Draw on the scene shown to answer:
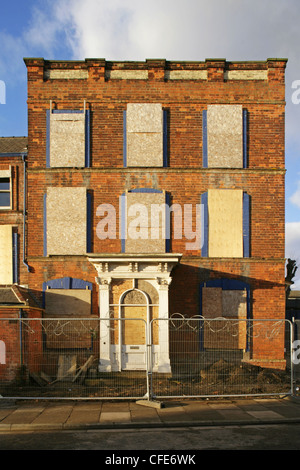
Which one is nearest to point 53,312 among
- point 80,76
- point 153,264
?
point 153,264

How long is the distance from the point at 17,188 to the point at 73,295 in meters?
5.16

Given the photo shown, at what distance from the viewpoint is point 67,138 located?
712 inches

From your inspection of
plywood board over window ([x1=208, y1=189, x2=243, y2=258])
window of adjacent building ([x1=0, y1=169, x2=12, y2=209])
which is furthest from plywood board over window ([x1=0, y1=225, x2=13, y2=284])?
plywood board over window ([x1=208, y1=189, x2=243, y2=258])

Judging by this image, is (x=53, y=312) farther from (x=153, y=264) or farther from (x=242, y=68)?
(x=242, y=68)

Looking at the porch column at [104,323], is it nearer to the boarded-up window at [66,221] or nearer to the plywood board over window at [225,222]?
the boarded-up window at [66,221]

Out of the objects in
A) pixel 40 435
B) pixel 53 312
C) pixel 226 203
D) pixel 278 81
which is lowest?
pixel 40 435

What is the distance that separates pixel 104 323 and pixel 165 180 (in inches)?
232

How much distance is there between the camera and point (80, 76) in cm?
1830

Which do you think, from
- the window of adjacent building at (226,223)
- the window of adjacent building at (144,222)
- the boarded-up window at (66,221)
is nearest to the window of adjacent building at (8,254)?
the boarded-up window at (66,221)

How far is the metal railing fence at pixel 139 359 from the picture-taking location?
539 inches

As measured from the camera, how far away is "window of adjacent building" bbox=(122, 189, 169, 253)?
17.6 m

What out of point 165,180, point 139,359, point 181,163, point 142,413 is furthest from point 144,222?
point 142,413

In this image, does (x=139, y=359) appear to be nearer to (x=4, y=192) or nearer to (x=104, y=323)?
(x=104, y=323)

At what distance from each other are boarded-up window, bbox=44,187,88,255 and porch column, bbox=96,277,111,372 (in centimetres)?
185
